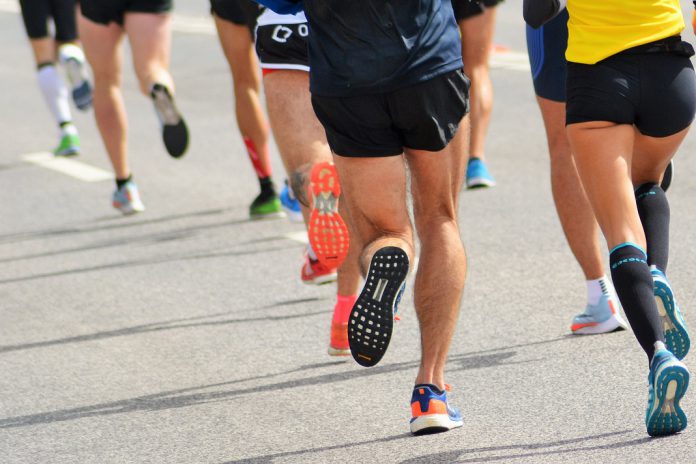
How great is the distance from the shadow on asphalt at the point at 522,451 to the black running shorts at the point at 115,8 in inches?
189

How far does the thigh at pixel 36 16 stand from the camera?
10938mm

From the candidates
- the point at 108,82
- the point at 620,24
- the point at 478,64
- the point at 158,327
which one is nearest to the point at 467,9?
the point at 478,64

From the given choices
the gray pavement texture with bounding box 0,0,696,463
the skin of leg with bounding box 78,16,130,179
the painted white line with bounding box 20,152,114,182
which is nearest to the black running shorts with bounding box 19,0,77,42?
the painted white line with bounding box 20,152,114,182

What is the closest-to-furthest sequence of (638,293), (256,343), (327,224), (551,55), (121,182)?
1. (638,293)
2. (327,224)
3. (551,55)
4. (256,343)
5. (121,182)

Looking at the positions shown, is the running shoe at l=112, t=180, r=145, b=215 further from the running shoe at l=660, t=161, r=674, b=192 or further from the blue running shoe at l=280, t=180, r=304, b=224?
the running shoe at l=660, t=161, r=674, b=192

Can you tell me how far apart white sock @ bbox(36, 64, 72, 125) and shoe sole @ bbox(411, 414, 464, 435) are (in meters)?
7.13

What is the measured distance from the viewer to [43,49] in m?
11.2

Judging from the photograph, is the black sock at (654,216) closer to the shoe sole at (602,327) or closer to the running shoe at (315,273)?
the shoe sole at (602,327)

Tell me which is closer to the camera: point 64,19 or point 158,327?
point 158,327

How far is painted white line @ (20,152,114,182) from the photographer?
35.1 ft

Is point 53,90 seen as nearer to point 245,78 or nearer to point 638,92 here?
point 245,78

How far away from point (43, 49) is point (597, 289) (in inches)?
252

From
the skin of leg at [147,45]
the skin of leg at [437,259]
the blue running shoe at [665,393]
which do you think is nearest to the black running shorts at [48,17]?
the skin of leg at [147,45]

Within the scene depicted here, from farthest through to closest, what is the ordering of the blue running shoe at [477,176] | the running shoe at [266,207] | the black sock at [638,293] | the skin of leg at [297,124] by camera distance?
the blue running shoe at [477,176] < the running shoe at [266,207] < the skin of leg at [297,124] < the black sock at [638,293]
